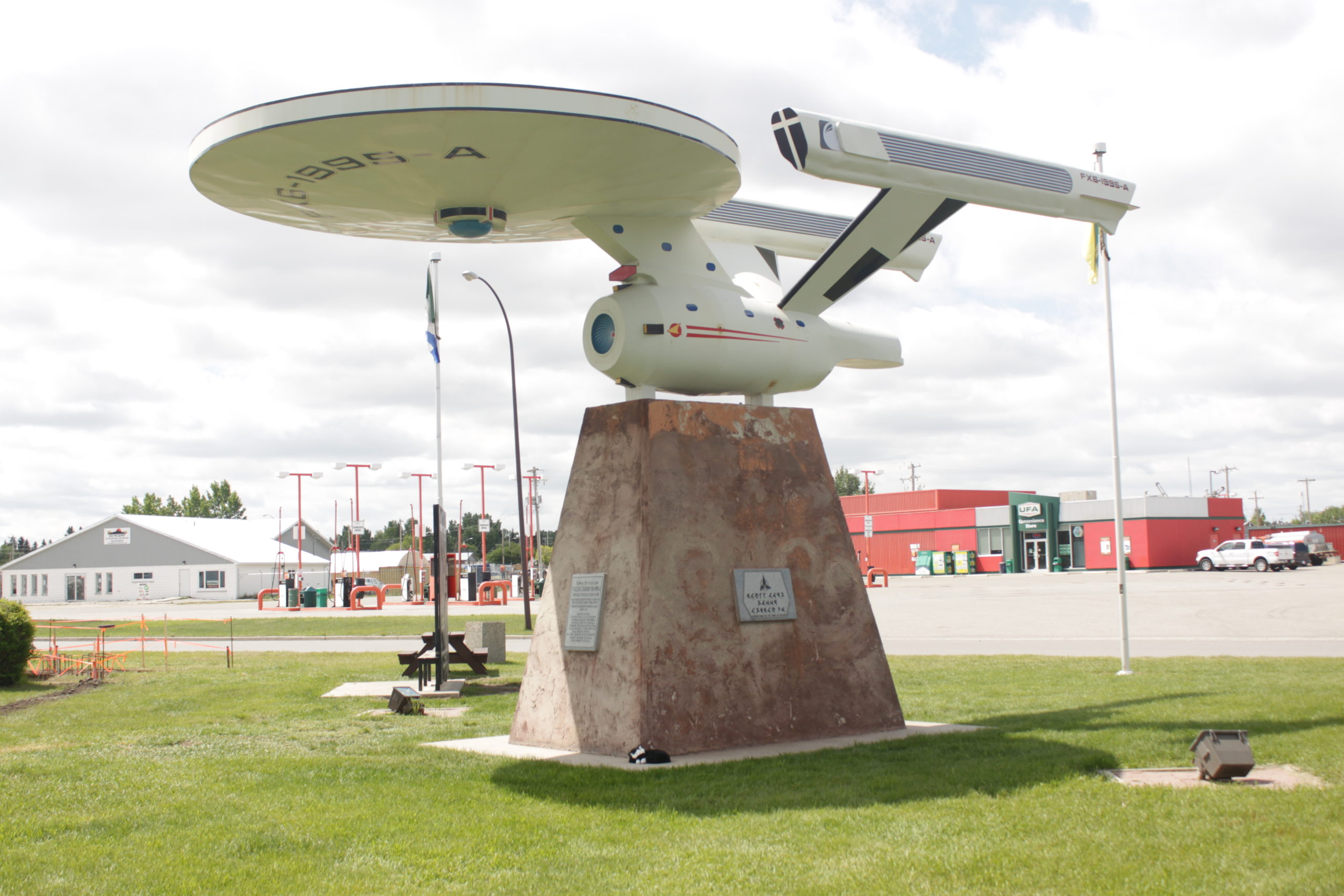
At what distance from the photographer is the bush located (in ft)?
55.8

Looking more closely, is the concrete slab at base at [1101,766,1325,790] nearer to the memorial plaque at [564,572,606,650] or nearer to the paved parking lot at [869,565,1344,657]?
the memorial plaque at [564,572,606,650]

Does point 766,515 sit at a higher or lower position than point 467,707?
higher

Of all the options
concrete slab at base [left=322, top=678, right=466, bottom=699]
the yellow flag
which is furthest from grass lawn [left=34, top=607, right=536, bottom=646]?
the yellow flag

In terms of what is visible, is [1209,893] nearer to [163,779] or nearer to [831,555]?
[831,555]

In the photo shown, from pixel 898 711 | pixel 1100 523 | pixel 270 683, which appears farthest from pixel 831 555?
pixel 1100 523

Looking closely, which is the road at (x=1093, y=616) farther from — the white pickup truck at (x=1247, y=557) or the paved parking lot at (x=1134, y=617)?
the white pickup truck at (x=1247, y=557)

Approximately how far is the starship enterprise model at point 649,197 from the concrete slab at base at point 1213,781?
15.0 ft

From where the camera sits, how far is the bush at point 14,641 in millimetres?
17016

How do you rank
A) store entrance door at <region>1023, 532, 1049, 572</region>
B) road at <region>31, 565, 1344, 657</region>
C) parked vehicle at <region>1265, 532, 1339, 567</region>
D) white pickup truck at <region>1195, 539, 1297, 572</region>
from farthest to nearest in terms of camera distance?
store entrance door at <region>1023, 532, 1049, 572</region> → parked vehicle at <region>1265, 532, 1339, 567</region> → white pickup truck at <region>1195, 539, 1297, 572</region> → road at <region>31, 565, 1344, 657</region>

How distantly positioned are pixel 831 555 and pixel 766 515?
2.56 feet

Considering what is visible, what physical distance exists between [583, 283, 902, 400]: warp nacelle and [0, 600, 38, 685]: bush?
12509 mm

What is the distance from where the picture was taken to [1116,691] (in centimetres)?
1234

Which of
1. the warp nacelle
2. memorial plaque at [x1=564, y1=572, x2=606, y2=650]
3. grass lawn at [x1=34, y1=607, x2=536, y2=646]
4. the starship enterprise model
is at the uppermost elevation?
the starship enterprise model

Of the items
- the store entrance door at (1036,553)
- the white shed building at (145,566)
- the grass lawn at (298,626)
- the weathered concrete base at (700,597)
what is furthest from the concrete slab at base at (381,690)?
the white shed building at (145,566)
